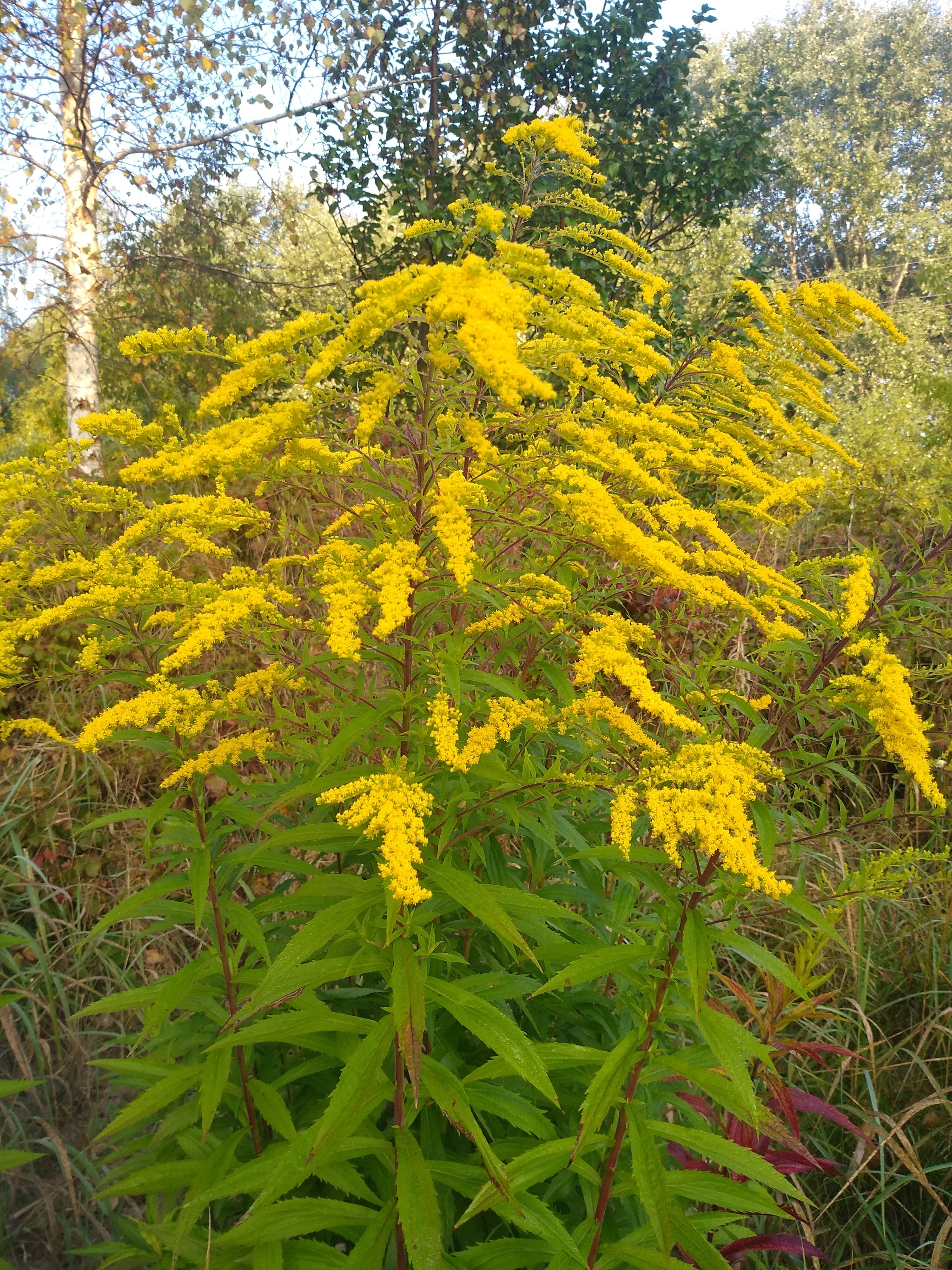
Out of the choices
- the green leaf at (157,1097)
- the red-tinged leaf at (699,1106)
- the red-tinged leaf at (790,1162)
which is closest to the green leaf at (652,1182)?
the red-tinged leaf at (699,1106)

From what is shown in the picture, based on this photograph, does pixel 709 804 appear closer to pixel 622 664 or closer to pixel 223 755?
pixel 622 664

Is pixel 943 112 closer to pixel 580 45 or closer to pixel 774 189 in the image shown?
pixel 774 189

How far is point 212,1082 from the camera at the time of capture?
1.98m

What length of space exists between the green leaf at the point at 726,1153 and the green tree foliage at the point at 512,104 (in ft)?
24.9

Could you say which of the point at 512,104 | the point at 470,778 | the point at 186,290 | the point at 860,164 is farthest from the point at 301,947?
the point at 860,164

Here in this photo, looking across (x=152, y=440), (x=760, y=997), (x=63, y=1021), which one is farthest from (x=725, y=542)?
(x=63, y=1021)

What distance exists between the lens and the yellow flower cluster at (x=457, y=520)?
5.58 ft

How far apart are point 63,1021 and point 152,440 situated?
3096 mm

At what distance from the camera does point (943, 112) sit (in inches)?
1291

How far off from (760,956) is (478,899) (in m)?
0.72

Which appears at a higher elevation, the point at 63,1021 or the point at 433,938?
the point at 433,938

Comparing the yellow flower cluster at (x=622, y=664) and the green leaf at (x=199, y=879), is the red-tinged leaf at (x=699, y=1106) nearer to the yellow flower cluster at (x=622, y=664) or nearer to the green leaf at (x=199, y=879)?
the yellow flower cluster at (x=622, y=664)


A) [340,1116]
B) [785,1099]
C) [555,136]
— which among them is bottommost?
[785,1099]

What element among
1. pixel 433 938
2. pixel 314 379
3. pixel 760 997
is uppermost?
pixel 314 379
